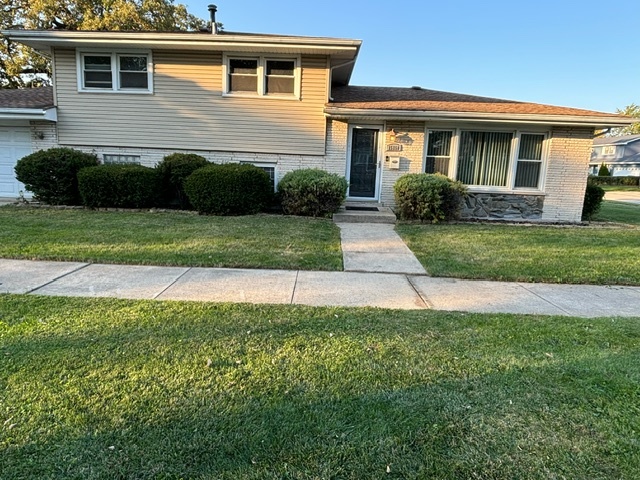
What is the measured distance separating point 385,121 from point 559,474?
31.7 ft

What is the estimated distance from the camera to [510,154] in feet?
34.7

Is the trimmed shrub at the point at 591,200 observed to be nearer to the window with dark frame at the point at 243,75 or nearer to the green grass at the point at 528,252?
the green grass at the point at 528,252

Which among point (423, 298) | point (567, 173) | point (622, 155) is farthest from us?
point (622, 155)

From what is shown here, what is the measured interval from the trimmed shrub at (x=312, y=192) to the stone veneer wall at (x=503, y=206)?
12.2 ft

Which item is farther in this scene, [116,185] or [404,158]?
[404,158]

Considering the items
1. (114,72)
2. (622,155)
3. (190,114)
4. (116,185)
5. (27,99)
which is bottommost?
(116,185)

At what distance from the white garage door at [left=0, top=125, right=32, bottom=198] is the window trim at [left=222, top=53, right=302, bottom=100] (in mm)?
5775

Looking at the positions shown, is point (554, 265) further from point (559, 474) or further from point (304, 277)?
point (559, 474)

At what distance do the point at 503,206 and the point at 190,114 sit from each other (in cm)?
900

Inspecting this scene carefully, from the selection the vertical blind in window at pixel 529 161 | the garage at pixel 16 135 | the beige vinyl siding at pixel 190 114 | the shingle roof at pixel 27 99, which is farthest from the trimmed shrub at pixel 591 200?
the shingle roof at pixel 27 99

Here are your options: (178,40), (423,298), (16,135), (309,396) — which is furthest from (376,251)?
(16,135)

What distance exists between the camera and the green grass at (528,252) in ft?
17.8

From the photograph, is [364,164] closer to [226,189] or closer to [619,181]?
[226,189]

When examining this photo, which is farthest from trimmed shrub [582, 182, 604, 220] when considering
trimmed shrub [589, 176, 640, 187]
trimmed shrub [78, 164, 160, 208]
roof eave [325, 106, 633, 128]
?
trimmed shrub [589, 176, 640, 187]
